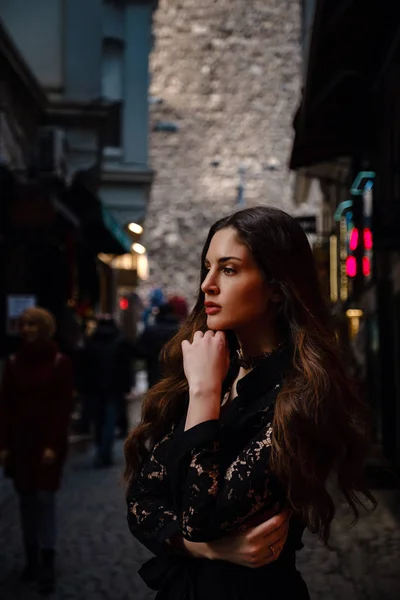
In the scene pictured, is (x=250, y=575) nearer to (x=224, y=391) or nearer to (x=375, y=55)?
(x=224, y=391)

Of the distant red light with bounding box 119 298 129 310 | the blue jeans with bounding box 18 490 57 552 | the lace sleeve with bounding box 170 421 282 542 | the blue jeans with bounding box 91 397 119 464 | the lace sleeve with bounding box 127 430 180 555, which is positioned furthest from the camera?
the distant red light with bounding box 119 298 129 310

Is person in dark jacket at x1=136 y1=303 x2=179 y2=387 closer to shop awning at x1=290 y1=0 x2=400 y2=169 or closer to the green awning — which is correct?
shop awning at x1=290 y1=0 x2=400 y2=169

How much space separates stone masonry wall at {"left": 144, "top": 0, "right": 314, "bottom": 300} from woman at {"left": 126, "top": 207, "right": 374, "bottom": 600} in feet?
90.3

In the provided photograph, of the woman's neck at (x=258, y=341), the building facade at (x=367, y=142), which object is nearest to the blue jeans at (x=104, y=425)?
the building facade at (x=367, y=142)

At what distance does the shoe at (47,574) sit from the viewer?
5211 millimetres

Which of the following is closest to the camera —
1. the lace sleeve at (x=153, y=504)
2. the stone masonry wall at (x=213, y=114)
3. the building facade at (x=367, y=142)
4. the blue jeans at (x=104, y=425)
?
the lace sleeve at (x=153, y=504)

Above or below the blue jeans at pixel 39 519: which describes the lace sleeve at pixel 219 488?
above

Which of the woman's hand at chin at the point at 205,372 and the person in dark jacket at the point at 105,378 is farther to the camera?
the person in dark jacket at the point at 105,378

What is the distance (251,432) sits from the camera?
2.19m

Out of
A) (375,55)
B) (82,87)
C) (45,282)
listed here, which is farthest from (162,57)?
(375,55)

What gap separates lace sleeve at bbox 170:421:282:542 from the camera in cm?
207

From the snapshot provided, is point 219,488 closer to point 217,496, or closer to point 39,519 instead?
point 217,496

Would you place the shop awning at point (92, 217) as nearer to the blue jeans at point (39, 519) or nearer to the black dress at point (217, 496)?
the blue jeans at point (39, 519)

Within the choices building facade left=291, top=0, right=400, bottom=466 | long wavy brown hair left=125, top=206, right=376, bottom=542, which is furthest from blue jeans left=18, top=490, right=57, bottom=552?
building facade left=291, top=0, right=400, bottom=466
